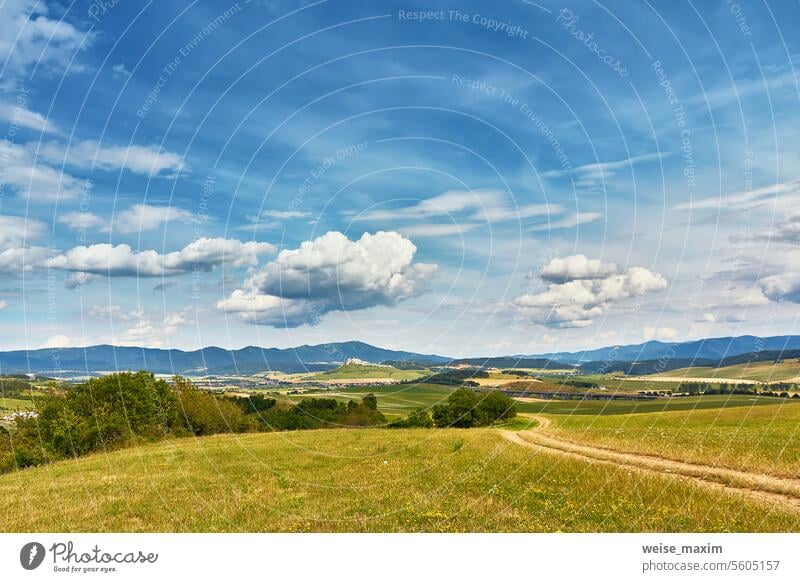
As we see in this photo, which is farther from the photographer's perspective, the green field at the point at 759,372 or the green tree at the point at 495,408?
the green field at the point at 759,372

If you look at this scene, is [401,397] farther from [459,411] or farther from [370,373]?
[370,373]

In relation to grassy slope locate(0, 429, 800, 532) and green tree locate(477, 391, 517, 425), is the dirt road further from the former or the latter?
green tree locate(477, 391, 517, 425)

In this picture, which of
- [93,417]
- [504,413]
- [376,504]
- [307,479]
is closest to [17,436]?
[93,417]

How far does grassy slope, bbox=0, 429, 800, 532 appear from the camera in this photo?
14492 millimetres

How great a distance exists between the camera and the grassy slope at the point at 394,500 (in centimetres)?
1449

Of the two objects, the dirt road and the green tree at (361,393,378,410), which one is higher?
the dirt road

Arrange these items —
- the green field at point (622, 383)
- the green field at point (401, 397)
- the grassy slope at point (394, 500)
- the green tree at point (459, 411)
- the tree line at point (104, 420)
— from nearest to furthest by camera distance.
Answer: the grassy slope at point (394, 500), the tree line at point (104, 420), the green tree at point (459, 411), the green field at point (401, 397), the green field at point (622, 383)

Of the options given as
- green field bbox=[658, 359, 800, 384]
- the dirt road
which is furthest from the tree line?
green field bbox=[658, 359, 800, 384]

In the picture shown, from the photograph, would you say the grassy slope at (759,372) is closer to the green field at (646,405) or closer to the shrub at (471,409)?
A: the green field at (646,405)

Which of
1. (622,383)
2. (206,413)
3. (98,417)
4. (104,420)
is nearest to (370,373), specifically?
(206,413)

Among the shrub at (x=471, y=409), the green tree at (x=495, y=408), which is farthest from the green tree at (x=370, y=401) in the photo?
the green tree at (x=495, y=408)

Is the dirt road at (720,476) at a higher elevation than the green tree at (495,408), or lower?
higher

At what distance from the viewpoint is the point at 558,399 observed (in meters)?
160

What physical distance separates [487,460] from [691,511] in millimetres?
12883
